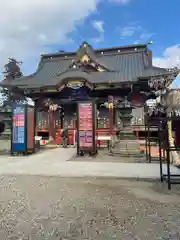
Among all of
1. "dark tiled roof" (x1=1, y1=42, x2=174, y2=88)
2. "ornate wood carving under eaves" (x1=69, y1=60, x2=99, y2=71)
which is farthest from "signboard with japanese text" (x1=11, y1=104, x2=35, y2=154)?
"ornate wood carving under eaves" (x1=69, y1=60, x2=99, y2=71)

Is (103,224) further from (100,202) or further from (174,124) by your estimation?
(174,124)

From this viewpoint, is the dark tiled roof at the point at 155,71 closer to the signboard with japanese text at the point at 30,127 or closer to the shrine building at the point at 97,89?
the shrine building at the point at 97,89

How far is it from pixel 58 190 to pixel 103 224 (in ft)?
6.59

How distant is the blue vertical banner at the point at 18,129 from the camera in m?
11.1

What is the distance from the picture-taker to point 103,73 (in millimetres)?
18406

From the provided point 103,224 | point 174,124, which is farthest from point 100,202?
point 174,124

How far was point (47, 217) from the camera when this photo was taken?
338 centimetres

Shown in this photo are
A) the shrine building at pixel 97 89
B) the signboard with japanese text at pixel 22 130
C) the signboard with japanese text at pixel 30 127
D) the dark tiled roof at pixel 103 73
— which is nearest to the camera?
the signboard with japanese text at pixel 22 130

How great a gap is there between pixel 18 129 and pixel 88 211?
851cm

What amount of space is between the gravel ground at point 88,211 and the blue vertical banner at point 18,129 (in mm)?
5668

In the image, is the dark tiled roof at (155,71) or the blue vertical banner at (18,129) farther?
the dark tiled roof at (155,71)

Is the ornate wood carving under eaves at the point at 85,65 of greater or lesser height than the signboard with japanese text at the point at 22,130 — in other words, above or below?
above

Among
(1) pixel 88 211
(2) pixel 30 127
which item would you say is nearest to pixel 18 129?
(2) pixel 30 127

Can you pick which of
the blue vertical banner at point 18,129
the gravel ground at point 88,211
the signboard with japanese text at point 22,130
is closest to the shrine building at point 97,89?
the signboard with japanese text at point 22,130
